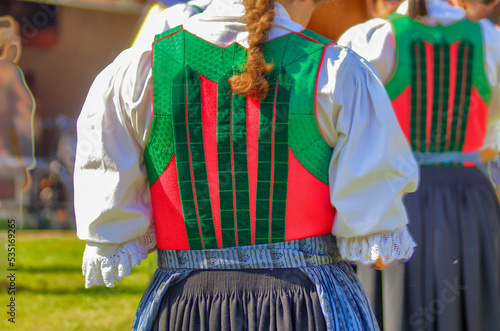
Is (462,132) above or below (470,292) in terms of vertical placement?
above

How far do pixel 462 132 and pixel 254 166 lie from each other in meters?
1.45

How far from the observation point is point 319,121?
1.26m

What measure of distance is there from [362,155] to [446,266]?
49.6 inches

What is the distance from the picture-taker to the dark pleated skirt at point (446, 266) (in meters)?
2.27

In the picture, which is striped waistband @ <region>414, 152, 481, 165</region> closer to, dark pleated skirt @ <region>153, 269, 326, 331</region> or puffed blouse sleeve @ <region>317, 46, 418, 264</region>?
puffed blouse sleeve @ <region>317, 46, 418, 264</region>

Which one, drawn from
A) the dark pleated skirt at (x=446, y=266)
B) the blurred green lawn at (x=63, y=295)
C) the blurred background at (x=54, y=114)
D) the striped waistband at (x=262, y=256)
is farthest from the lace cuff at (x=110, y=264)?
the blurred background at (x=54, y=114)

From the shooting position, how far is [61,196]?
670 centimetres

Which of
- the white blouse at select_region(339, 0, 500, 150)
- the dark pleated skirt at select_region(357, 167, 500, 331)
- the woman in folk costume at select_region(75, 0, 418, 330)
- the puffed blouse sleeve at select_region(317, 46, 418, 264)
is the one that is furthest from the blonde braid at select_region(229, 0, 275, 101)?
the dark pleated skirt at select_region(357, 167, 500, 331)

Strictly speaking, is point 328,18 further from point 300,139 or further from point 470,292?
point 300,139

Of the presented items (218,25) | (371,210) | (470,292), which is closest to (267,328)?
(371,210)

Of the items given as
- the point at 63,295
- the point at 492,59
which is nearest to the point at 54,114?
the point at 63,295

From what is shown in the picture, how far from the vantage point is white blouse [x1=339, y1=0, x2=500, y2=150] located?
2.34 meters

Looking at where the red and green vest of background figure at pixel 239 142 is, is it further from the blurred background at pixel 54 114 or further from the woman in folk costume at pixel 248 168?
the blurred background at pixel 54 114

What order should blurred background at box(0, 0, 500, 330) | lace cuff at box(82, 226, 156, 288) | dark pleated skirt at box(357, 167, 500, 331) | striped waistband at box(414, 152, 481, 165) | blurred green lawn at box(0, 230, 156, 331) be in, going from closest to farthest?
lace cuff at box(82, 226, 156, 288), dark pleated skirt at box(357, 167, 500, 331), striped waistband at box(414, 152, 481, 165), blurred green lawn at box(0, 230, 156, 331), blurred background at box(0, 0, 500, 330)
